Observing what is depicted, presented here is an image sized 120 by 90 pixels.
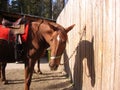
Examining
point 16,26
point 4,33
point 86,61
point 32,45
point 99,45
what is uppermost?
point 16,26

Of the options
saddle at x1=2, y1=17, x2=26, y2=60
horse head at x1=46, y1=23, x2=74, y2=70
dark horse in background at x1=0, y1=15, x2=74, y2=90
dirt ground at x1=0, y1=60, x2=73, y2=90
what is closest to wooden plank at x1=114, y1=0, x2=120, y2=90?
horse head at x1=46, y1=23, x2=74, y2=70

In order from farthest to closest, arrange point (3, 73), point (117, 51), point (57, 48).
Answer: point (3, 73) → point (57, 48) → point (117, 51)

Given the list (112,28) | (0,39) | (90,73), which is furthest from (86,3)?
(0,39)

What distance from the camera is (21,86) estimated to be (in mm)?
7332

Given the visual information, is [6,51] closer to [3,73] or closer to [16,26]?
[16,26]

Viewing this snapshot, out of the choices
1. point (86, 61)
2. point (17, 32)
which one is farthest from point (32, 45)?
point (86, 61)

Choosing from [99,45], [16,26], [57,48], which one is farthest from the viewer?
[16,26]

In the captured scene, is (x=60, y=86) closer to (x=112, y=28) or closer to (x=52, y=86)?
(x=52, y=86)

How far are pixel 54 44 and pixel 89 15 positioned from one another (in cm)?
86

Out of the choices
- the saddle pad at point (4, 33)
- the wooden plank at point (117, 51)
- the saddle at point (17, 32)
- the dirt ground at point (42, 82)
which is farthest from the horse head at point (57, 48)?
the dirt ground at point (42, 82)

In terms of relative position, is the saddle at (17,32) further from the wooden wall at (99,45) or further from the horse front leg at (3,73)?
the horse front leg at (3,73)

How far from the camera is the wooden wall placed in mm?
3447

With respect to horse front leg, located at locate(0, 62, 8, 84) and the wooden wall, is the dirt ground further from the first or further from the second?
the wooden wall

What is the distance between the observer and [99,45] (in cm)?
425
